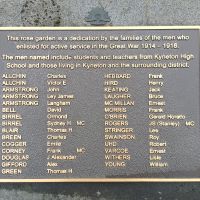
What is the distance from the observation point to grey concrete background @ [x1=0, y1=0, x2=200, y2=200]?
560 centimetres

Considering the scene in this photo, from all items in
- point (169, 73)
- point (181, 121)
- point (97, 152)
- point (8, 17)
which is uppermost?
point (8, 17)

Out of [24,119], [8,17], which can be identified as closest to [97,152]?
[24,119]

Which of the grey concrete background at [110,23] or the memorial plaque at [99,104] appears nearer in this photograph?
the memorial plaque at [99,104]

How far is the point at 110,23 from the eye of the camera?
5.77 m

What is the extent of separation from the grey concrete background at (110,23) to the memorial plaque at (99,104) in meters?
0.17

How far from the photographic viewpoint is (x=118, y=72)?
5.58 meters

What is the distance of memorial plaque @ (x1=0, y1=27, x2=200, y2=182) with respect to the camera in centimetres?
548

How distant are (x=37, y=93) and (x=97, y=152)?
938 mm

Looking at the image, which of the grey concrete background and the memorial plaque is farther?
the grey concrete background

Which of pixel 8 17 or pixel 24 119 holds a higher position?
pixel 8 17

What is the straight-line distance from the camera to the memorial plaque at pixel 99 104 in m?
5.48

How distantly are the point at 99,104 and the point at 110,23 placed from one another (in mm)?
976

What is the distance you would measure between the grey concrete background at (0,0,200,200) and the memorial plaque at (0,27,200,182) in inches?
6.8

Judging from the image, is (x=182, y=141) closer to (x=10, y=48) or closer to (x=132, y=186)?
(x=132, y=186)
